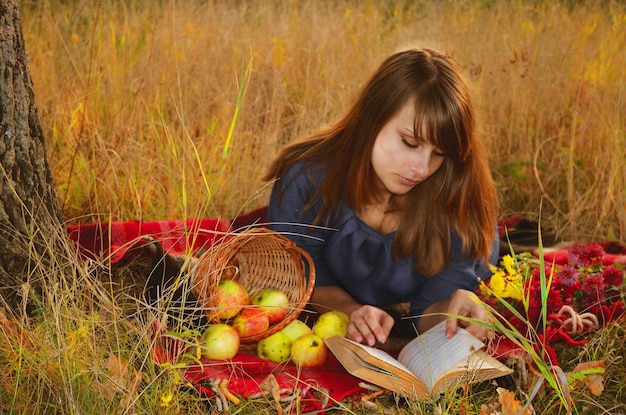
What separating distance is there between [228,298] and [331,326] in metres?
0.36

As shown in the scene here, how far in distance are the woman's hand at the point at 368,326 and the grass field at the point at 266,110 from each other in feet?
0.70

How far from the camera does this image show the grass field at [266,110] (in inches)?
101

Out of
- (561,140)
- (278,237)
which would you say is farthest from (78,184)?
(561,140)

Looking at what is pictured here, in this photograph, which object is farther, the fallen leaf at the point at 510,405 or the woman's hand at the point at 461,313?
the woman's hand at the point at 461,313

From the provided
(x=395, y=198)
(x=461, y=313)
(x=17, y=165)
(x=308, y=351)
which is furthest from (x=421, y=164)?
(x=17, y=165)

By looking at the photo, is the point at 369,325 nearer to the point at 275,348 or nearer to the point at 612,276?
the point at 275,348

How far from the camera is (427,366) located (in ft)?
7.22

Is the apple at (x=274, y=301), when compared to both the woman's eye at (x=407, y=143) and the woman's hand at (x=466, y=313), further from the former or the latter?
the woman's eye at (x=407, y=143)

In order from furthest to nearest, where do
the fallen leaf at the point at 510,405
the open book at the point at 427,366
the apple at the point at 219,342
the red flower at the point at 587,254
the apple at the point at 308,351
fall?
the red flower at the point at 587,254 → the apple at the point at 308,351 → the apple at the point at 219,342 → the open book at the point at 427,366 → the fallen leaf at the point at 510,405

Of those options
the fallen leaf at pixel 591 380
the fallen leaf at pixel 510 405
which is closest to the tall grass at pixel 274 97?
the fallen leaf at pixel 591 380

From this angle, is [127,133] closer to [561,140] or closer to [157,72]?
[157,72]

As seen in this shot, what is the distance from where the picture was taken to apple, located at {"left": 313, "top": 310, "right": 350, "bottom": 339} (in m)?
2.46

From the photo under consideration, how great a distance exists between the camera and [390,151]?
8.56 ft

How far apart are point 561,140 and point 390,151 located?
184 cm
